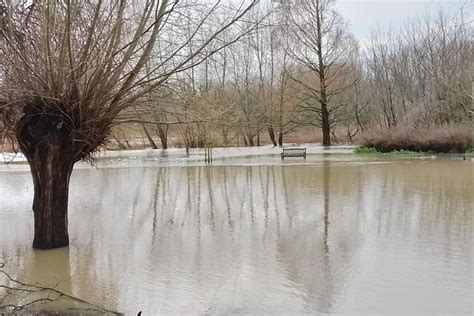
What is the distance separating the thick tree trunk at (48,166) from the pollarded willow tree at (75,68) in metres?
0.02

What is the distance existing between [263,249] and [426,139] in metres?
23.3

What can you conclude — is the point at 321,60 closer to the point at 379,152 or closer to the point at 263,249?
the point at 379,152

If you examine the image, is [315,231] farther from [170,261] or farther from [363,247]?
[170,261]

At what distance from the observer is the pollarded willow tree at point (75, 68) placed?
7.88 m

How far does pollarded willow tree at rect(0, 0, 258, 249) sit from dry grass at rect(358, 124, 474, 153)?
74.4 feet

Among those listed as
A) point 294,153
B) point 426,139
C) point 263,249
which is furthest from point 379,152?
point 263,249

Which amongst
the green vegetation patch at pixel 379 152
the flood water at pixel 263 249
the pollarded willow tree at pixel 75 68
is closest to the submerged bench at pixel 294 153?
the green vegetation patch at pixel 379 152

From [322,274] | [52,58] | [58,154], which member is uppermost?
[52,58]

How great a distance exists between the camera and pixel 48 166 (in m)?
8.41

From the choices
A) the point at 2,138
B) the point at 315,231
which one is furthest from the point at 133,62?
the point at 315,231

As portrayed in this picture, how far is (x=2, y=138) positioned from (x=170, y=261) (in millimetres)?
3914

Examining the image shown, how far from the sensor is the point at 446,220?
10078 mm

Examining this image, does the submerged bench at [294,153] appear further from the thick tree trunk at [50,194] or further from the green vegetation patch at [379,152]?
the thick tree trunk at [50,194]

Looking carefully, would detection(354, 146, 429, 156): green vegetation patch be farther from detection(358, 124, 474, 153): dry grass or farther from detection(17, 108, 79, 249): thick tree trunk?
detection(17, 108, 79, 249): thick tree trunk
